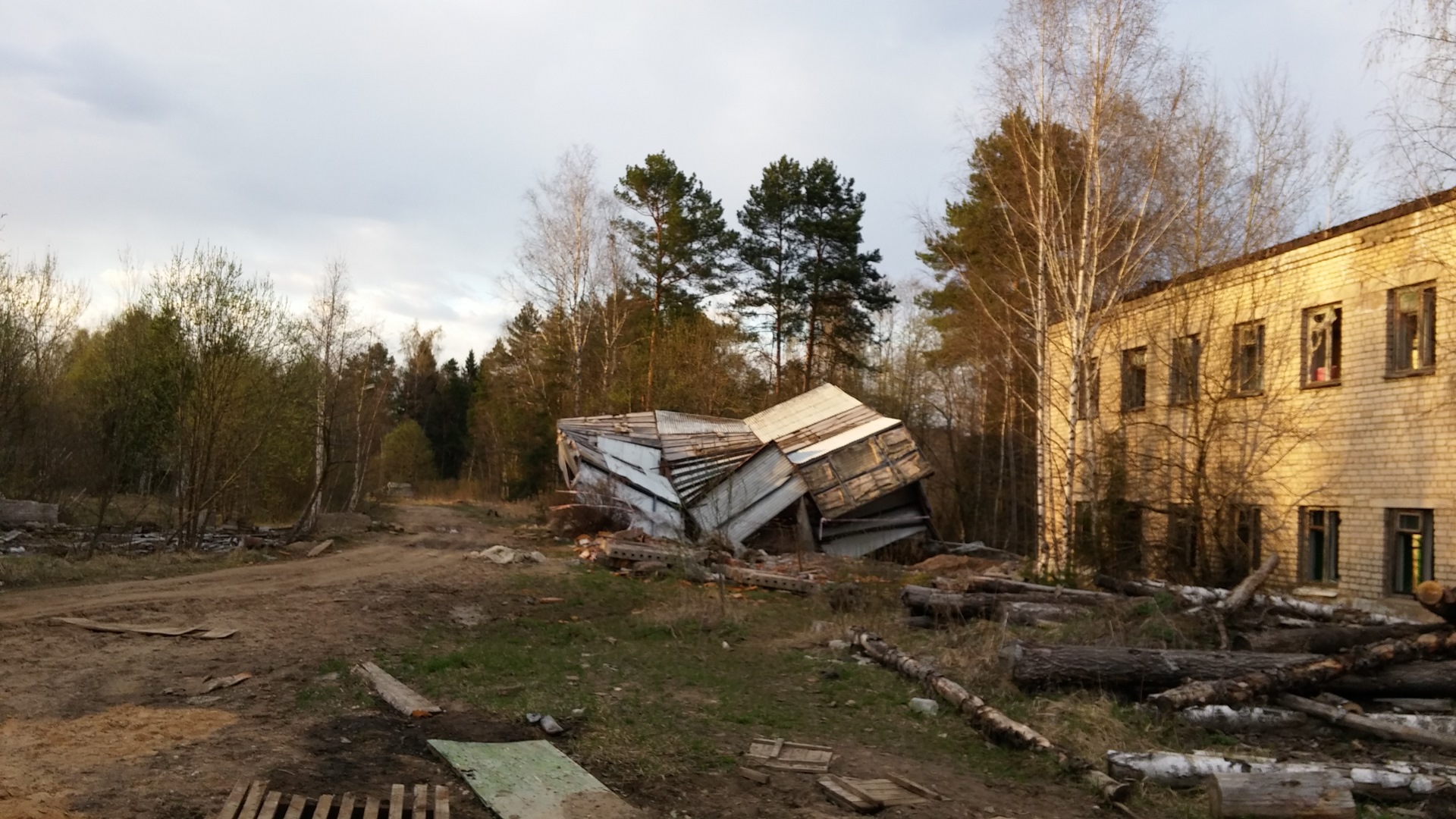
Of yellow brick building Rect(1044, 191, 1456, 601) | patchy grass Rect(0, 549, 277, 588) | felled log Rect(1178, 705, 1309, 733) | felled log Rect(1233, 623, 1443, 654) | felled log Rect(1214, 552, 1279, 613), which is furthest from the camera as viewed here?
patchy grass Rect(0, 549, 277, 588)

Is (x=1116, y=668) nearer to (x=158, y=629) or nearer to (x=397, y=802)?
(x=397, y=802)

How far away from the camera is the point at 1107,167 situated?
1819 cm

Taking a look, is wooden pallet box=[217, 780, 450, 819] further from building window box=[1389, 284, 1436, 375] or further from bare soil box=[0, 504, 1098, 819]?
building window box=[1389, 284, 1436, 375]

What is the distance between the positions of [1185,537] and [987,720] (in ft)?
34.5

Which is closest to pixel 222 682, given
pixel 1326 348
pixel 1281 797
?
pixel 1281 797

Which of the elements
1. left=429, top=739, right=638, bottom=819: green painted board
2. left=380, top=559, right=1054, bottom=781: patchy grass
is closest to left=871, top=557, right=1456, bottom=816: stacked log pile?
left=380, top=559, right=1054, bottom=781: patchy grass

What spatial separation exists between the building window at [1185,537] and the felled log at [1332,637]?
6319 mm

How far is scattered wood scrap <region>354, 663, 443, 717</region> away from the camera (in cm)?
779

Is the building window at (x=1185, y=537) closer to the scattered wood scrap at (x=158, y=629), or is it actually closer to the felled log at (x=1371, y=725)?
the felled log at (x=1371, y=725)

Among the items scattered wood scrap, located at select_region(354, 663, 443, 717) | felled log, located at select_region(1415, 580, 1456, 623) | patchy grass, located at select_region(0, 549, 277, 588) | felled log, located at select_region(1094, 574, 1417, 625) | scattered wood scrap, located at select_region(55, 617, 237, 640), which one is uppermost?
felled log, located at select_region(1415, 580, 1456, 623)

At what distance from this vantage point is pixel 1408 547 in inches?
565

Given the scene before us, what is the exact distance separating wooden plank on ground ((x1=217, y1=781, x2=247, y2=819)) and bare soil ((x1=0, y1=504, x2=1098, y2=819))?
0.09 m

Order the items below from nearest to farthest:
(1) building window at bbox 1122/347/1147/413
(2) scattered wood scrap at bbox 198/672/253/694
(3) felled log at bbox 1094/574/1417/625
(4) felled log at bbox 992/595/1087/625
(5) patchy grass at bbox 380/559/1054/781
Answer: (5) patchy grass at bbox 380/559/1054/781 < (2) scattered wood scrap at bbox 198/672/253/694 < (3) felled log at bbox 1094/574/1417/625 < (4) felled log at bbox 992/595/1087/625 < (1) building window at bbox 1122/347/1147/413

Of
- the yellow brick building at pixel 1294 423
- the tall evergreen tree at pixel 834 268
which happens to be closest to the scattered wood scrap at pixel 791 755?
the yellow brick building at pixel 1294 423
